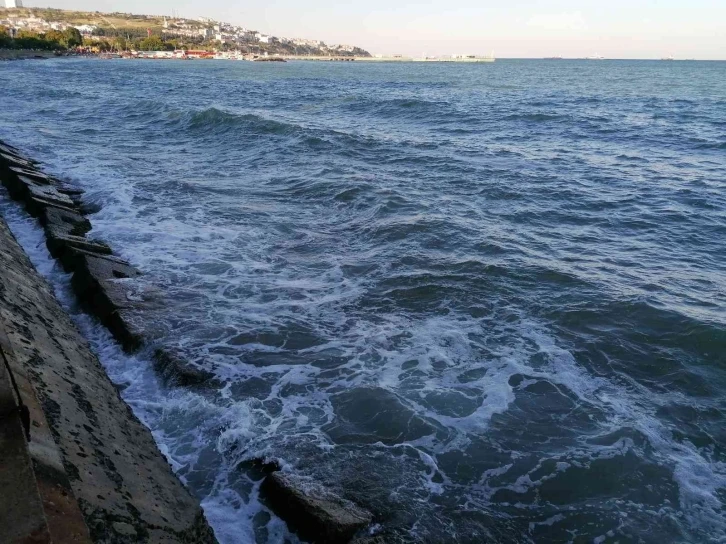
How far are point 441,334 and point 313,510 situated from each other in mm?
3904

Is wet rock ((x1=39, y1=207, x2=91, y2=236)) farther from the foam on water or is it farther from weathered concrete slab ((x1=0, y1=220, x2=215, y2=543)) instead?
weathered concrete slab ((x1=0, y1=220, x2=215, y2=543))

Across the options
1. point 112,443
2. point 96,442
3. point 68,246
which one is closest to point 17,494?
point 96,442

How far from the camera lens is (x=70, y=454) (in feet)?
11.9

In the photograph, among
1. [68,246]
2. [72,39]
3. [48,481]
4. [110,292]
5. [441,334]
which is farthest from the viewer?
[72,39]

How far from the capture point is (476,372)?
685 centimetres

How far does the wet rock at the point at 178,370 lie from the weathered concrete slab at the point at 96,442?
0.73m

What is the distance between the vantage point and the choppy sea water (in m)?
4.95

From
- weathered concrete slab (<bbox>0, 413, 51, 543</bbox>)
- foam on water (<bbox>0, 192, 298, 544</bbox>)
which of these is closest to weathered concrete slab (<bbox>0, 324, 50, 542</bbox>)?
weathered concrete slab (<bbox>0, 413, 51, 543</bbox>)

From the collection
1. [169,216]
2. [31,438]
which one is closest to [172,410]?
[31,438]

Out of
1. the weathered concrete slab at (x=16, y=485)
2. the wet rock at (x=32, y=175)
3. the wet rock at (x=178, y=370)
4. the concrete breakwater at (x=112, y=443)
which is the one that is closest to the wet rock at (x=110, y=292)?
the concrete breakwater at (x=112, y=443)

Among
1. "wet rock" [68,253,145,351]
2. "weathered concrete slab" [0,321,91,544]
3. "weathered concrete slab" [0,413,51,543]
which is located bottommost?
"wet rock" [68,253,145,351]

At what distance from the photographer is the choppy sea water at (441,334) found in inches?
195

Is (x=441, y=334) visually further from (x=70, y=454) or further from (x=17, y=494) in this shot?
(x=17, y=494)

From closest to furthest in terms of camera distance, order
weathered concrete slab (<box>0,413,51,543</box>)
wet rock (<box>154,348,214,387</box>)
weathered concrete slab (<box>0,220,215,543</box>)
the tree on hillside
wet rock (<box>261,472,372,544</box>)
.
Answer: weathered concrete slab (<box>0,413,51,543</box>) < weathered concrete slab (<box>0,220,215,543</box>) < wet rock (<box>261,472,372,544</box>) < wet rock (<box>154,348,214,387</box>) < the tree on hillside
